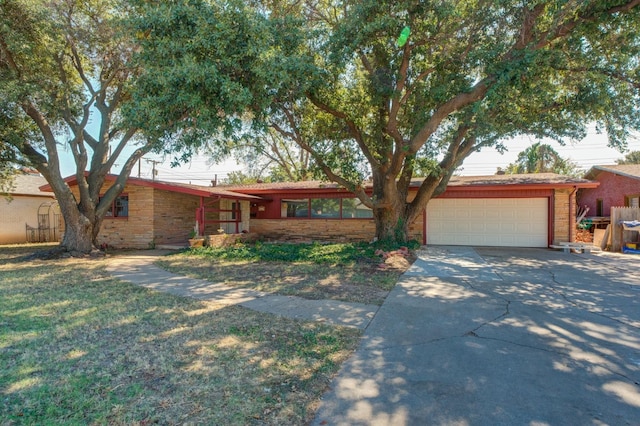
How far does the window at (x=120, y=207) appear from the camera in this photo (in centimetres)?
1463

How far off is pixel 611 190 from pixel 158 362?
23.7m

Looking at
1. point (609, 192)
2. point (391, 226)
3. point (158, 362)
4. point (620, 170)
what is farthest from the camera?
point (609, 192)

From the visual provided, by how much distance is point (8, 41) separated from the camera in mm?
9031

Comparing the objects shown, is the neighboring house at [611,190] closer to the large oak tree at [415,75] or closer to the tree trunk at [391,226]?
the large oak tree at [415,75]

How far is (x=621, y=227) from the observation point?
12383 millimetres

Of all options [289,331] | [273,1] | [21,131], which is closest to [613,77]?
[273,1]

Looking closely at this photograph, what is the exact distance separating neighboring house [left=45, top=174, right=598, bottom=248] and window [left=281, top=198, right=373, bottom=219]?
45 mm

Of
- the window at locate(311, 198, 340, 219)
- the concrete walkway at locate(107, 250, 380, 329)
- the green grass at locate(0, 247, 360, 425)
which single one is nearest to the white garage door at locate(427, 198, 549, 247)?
the window at locate(311, 198, 340, 219)

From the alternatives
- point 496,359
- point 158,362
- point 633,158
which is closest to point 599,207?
point 633,158

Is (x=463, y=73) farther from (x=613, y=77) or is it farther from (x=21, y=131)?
(x=21, y=131)

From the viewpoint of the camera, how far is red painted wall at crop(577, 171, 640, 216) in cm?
1764

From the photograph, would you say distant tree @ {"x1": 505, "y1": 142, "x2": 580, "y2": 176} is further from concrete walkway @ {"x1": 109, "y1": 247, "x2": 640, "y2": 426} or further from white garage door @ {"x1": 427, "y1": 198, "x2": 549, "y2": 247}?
concrete walkway @ {"x1": 109, "y1": 247, "x2": 640, "y2": 426}

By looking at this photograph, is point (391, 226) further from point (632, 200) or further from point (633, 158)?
point (633, 158)

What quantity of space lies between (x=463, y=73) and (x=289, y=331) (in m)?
8.90
